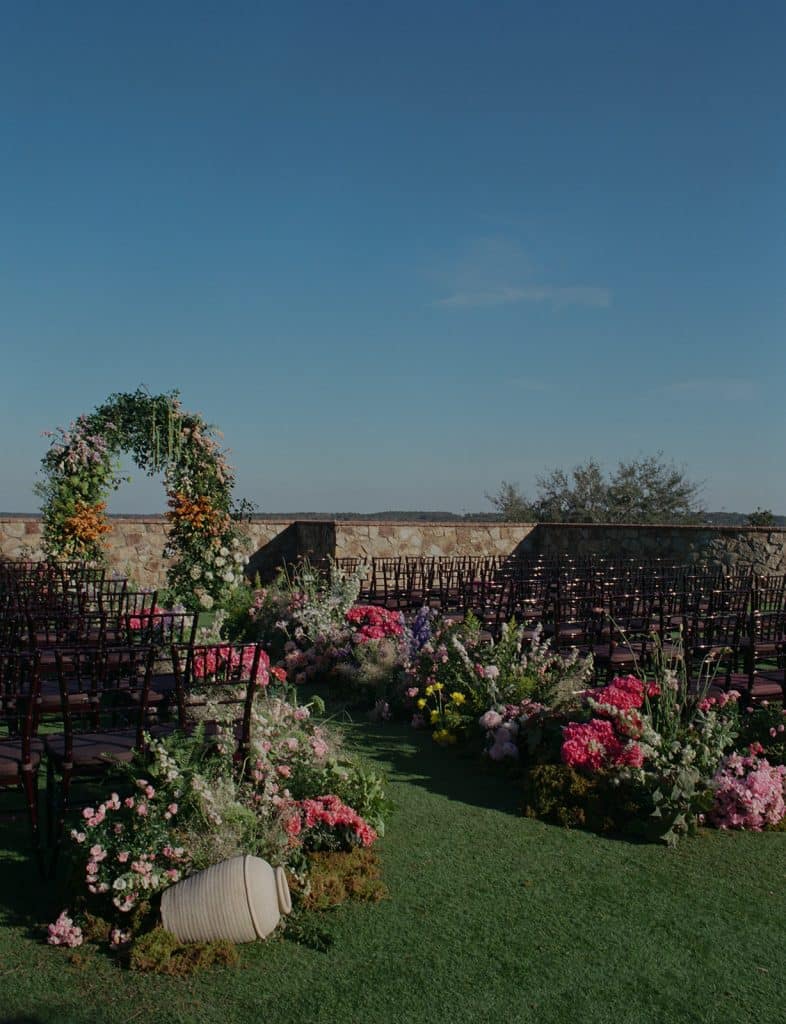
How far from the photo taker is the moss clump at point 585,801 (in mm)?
4289

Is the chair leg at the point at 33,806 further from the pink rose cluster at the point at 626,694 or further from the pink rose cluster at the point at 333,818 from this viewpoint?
the pink rose cluster at the point at 626,694

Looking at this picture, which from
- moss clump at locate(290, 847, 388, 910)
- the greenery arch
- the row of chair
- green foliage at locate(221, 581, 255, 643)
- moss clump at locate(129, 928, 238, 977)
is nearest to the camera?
moss clump at locate(129, 928, 238, 977)

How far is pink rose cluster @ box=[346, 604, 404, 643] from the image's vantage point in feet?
24.5

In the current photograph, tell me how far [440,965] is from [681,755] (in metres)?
1.89

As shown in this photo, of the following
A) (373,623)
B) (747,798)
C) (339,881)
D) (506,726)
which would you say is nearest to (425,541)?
(373,623)

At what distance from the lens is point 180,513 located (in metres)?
11.0

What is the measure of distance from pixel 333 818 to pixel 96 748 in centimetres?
105

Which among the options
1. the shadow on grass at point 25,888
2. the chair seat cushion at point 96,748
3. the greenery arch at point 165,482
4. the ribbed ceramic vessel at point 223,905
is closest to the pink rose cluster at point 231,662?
the chair seat cushion at point 96,748

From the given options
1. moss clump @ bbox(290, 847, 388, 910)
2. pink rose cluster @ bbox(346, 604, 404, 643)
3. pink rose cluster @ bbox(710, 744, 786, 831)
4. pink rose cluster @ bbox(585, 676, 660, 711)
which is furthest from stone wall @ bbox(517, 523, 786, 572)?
moss clump @ bbox(290, 847, 388, 910)

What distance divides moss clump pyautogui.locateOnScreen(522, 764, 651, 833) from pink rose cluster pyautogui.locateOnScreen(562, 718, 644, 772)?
58 millimetres

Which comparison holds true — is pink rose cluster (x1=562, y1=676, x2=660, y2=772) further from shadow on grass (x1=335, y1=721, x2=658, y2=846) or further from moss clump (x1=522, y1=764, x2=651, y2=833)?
shadow on grass (x1=335, y1=721, x2=658, y2=846)

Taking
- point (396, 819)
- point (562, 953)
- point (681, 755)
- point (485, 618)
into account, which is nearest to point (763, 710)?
point (681, 755)

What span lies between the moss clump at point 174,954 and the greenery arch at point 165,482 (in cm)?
772

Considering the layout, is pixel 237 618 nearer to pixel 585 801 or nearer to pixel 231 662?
pixel 231 662
